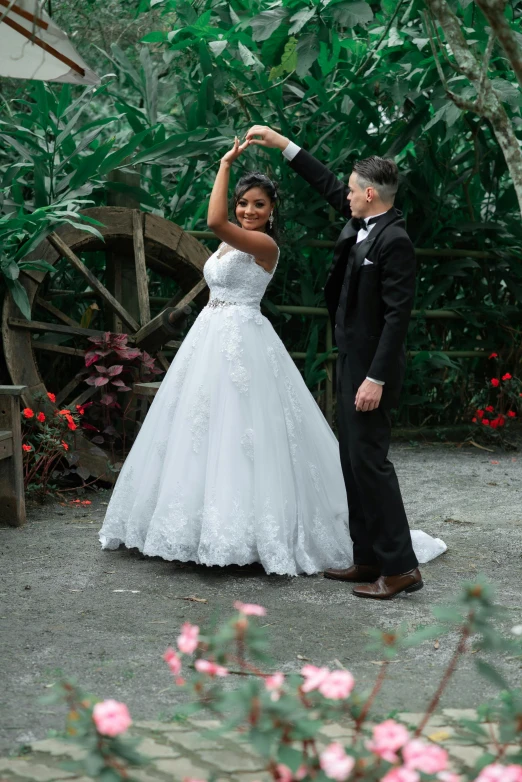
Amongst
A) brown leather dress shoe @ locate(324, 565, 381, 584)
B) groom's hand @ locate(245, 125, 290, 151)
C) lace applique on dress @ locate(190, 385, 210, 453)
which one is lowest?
brown leather dress shoe @ locate(324, 565, 381, 584)

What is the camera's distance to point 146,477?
3982 millimetres

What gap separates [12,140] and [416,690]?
13.5 feet

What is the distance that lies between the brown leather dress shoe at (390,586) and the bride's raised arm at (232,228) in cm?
139

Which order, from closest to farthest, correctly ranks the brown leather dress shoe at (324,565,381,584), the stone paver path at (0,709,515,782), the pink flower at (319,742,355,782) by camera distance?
the pink flower at (319,742,355,782) → the stone paver path at (0,709,515,782) → the brown leather dress shoe at (324,565,381,584)

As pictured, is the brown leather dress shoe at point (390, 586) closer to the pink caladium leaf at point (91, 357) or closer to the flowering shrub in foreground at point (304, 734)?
the flowering shrub in foreground at point (304, 734)

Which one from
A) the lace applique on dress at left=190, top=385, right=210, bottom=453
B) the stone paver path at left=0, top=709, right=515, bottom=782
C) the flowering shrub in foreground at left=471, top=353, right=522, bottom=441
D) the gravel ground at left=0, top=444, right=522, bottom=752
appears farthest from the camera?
the flowering shrub in foreground at left=471, top=353, right=522, bottom=441

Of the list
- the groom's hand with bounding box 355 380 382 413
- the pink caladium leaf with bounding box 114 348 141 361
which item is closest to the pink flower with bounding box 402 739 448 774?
the groom's hand with bounding box 355 380 382 413

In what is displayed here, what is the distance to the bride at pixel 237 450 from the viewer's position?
371 cm

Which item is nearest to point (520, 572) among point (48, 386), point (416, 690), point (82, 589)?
point (416, 690)

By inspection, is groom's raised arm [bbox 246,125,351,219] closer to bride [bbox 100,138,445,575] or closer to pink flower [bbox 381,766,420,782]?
bride [bbox 100,138,445,575]

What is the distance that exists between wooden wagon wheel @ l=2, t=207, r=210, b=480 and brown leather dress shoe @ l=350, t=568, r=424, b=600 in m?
2.28

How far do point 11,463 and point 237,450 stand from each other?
1.38m

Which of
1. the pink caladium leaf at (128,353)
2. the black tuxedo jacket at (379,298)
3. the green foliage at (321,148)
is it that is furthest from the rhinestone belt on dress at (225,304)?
the green foliage at (321,148)

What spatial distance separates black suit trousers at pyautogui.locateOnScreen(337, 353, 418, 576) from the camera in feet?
11.5
